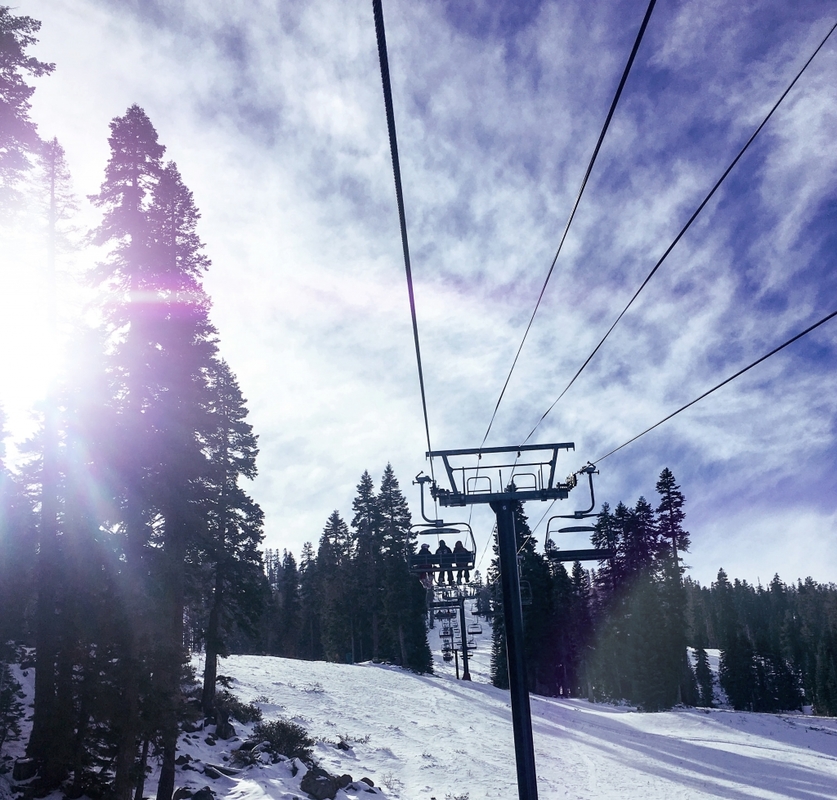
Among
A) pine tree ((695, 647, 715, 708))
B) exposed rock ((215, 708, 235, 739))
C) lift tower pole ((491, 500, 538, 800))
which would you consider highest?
lift tower pole ((491, 500, 538, 800))

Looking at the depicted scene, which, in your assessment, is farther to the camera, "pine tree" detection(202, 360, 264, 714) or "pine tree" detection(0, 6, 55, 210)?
"pine tree" detection(202, 360, 264, 714)

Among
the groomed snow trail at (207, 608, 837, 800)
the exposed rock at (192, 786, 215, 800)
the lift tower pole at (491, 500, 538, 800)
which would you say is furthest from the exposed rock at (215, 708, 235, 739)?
the lift tower pole at (491, 500, 538, 800)

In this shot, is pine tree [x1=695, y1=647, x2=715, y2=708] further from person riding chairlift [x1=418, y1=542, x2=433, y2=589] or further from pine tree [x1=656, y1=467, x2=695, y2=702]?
person riding chairlift [x1=418, y1=542, x2=433, y2=589]

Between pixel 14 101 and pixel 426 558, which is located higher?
pixel 14 101

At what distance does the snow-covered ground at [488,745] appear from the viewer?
75.7 ft

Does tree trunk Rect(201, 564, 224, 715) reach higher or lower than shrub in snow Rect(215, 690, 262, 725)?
higher

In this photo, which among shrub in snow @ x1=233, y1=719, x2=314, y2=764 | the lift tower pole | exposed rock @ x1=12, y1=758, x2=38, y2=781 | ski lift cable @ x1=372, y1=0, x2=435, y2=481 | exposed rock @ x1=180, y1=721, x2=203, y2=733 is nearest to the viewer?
ski lift cable @ x1=372, y1=0, x2=435, y2=481

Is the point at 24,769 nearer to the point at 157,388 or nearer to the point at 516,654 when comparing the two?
the point at 157,388

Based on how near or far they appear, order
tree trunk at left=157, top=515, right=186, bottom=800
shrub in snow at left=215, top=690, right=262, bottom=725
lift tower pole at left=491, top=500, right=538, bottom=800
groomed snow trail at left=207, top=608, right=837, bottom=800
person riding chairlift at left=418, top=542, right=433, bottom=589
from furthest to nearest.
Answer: shrub in snow at left=215, top=690, right=262, bottom=725, groomed snow trail at left=207, top=608, right=837, bottom=800, person riding chairlift at left=418, top=542, right=433, bottom=589, tree trunk at left=157, top=515, right=186, bottom=800, lift tower pole at left=491, top=500, right=538, bottom=800

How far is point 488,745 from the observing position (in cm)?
2983

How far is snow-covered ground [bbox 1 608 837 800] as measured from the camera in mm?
23062

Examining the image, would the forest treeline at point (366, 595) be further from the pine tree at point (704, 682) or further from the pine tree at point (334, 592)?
the pine tree at point (704, 682)

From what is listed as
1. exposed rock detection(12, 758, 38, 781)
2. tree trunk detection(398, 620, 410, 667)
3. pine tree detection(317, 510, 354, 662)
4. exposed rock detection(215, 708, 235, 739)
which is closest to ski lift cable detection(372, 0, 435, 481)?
exposed rock detection(12, 758, 38, 781)

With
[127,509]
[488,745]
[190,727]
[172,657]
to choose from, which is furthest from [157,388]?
[488,745]
